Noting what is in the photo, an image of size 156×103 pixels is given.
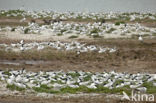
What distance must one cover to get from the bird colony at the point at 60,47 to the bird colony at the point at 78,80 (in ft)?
20.1

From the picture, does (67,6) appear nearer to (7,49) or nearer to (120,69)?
(7,49)

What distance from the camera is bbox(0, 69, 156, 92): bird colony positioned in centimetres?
1770

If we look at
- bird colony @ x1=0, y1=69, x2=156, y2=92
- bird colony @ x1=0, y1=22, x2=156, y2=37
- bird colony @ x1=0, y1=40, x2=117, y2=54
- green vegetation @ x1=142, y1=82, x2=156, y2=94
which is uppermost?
bird colony @ x1=0, y1=22, x2=156, y2=37

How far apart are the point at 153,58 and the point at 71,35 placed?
321 inches

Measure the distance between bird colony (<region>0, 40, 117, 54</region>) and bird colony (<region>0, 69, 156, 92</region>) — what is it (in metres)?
6.14

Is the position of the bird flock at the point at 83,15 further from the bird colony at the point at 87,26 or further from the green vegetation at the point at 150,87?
the green vegetation at the point at 150,87

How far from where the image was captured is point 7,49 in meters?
27.4

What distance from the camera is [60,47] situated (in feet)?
88.8

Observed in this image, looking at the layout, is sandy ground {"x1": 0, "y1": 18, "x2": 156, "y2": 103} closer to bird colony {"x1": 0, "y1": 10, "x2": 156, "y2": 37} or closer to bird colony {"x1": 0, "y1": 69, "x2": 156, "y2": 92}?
bird colony {"x1": 0, "y1": 10, "x2": 156, "y2": 37}

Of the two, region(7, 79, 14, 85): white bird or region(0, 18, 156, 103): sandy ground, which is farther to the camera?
region(0, 18, 156, 103): sandy ground

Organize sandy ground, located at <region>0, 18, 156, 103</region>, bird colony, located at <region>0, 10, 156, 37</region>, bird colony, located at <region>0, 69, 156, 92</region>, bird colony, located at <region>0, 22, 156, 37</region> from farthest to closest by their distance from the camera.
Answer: bird colony, located at <region>0, 10, 156, 37</region> → bird colony, located at <region>0, 22, 156, 37</region> → sandy ground, located at <region>0, 18, 156, 103</region> → bird colony, located at <region>0, 69, 156, 92</region>

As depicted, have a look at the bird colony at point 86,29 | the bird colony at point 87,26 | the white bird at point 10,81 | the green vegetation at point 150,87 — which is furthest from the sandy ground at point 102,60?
the white bird at point 10,81

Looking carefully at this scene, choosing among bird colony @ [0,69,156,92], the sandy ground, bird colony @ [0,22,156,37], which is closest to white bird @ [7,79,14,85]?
bird colony @ [0,69,156,92]

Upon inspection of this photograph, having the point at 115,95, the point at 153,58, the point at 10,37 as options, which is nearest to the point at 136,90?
the point at 115,95
